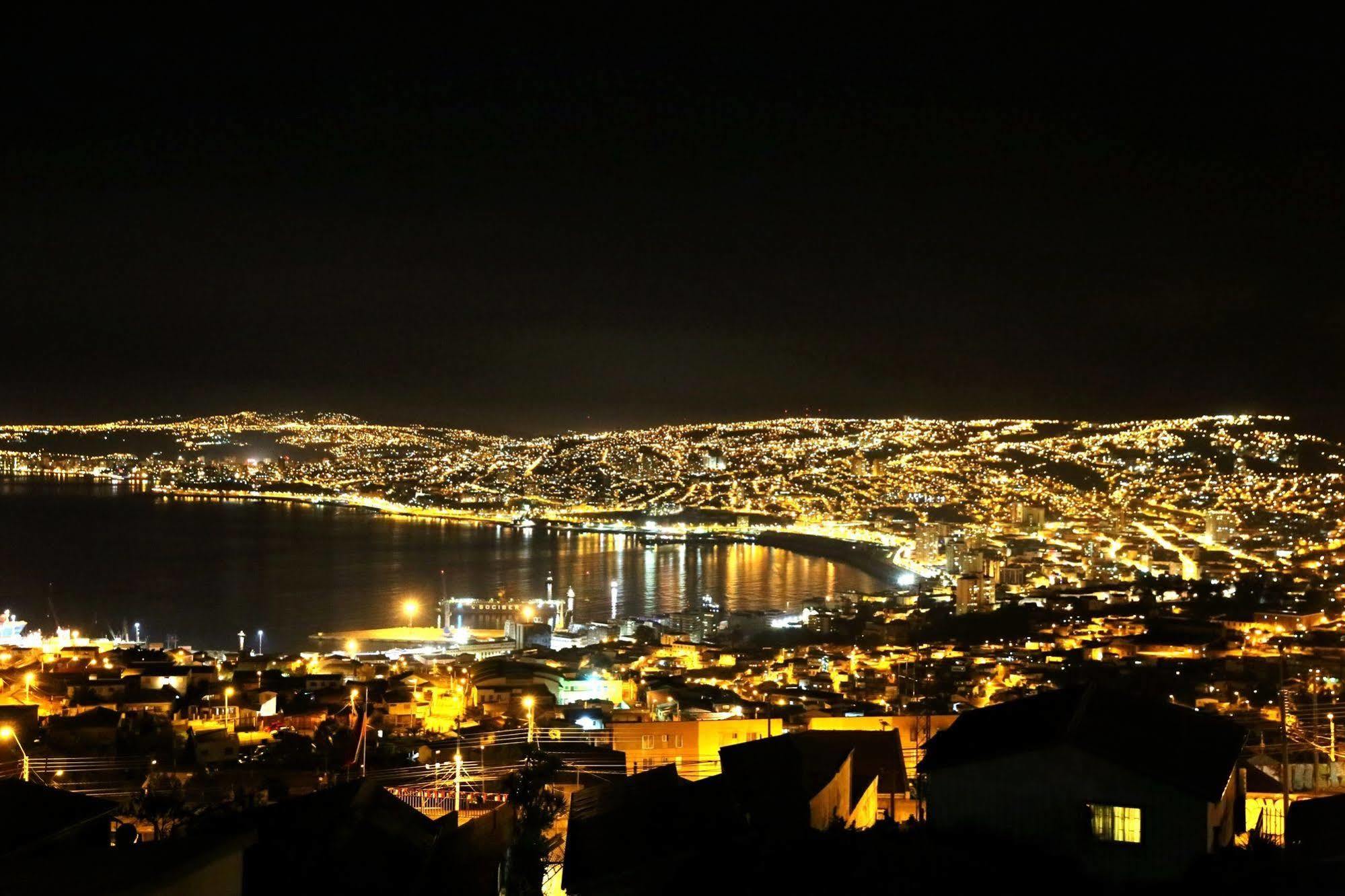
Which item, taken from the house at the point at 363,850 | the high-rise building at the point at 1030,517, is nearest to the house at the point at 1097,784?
the house at the point at 363,850

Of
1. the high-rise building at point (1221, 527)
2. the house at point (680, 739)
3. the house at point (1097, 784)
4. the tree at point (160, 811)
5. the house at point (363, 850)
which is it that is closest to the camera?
the house at point (1097, 784)

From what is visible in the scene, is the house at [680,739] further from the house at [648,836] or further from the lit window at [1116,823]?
the lit window at [1116,823]

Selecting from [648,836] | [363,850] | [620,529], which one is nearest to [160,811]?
[363,850]

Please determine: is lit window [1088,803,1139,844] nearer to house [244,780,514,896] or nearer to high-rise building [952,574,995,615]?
→ house [244,780,514,896]

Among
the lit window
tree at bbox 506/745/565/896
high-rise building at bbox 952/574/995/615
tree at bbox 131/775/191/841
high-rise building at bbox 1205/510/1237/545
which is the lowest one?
high-rise building at bbox 952/574/995/615

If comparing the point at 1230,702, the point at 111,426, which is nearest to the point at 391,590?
the point at 1230,702

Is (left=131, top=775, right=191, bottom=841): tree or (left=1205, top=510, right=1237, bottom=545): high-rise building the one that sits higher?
(left=1205, top=510, right=1237, bottom=545): high-rise building

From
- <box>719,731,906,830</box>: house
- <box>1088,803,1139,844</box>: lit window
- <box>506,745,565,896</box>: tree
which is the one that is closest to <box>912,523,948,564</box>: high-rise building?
<box>719,731,906,830</box>: house

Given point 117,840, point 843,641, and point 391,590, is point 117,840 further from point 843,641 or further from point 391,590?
point 391,590
